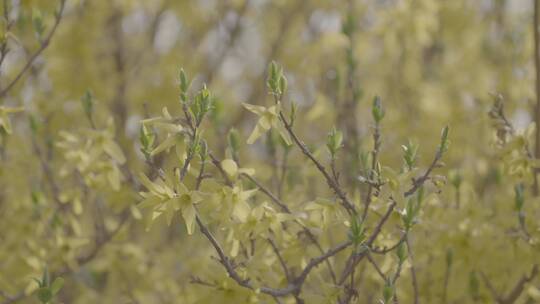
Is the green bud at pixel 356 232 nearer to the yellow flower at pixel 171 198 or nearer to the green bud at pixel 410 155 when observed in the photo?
the green bud at pixel 410 155

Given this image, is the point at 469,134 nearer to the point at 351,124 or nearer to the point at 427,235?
the point at 351,124

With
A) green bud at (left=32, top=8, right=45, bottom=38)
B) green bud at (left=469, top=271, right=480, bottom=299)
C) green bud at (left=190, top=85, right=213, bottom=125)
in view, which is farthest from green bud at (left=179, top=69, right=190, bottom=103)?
green bud at (left=469, top=271, right=480, bottom=299)

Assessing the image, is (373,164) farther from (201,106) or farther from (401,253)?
(201,106)

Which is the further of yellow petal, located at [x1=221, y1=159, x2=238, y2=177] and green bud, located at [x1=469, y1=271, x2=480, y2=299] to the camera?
green bud, located at [x1=469, y1=271, x2=480, y2=299]

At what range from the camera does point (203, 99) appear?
186 cm

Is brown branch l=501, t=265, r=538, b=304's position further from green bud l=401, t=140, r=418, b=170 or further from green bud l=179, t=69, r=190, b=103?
green bud l=179, t=69, r=190, b=103

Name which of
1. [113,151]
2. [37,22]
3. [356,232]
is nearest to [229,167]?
[356,232]

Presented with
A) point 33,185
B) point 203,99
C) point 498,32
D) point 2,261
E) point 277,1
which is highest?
point 498,32

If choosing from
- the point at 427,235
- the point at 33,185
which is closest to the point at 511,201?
the point at 427,235

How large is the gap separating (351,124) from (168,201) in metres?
1.64

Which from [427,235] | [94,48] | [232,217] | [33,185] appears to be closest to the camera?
[232,217]

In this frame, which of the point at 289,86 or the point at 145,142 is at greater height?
the point at 289,86

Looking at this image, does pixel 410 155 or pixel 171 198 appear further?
pixel 410 155

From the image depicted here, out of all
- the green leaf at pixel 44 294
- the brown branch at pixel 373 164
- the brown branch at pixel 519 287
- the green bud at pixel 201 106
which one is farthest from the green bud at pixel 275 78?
the brown branch at pixel 519 287
